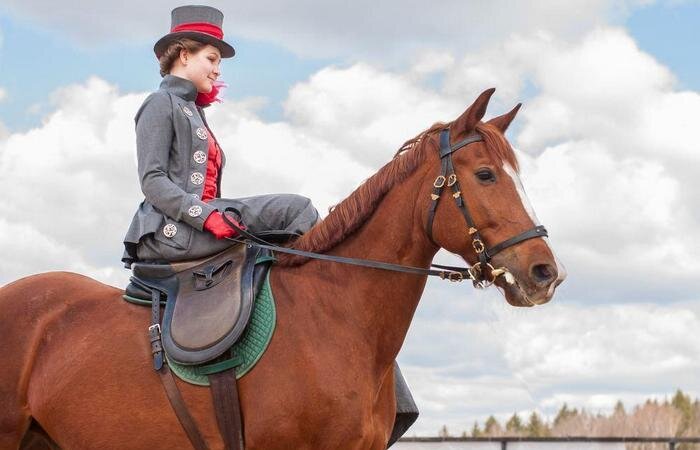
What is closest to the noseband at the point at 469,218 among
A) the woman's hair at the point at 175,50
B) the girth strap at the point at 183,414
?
the girth strap at the point at 183,414

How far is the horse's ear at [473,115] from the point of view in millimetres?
5578

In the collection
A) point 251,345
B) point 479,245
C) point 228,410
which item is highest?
point 479,245

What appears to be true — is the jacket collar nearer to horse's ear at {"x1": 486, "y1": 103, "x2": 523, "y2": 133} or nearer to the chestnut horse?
the chestnut horse

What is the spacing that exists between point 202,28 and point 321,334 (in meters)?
2.51

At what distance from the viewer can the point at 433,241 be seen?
5.57 m

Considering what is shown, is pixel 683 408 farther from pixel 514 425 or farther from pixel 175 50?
pixel 175 50

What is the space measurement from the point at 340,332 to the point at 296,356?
0.30 m

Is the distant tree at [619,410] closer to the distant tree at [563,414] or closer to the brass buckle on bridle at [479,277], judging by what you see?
the distant tree at [563,414]

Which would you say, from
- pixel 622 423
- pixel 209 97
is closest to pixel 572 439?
pixel 622 423

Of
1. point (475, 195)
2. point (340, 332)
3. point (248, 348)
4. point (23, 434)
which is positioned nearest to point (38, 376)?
point (23, 434)

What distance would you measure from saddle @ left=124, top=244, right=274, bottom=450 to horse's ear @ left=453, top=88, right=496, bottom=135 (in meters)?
1.40

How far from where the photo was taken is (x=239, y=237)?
5.96 metres

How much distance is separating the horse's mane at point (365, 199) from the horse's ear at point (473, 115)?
55 mm

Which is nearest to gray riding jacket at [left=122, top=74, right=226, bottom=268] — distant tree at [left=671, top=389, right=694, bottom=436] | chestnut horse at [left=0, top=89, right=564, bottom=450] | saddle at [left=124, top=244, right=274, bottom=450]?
saddle at [left=124, top=244, right=274, bottom=450]
